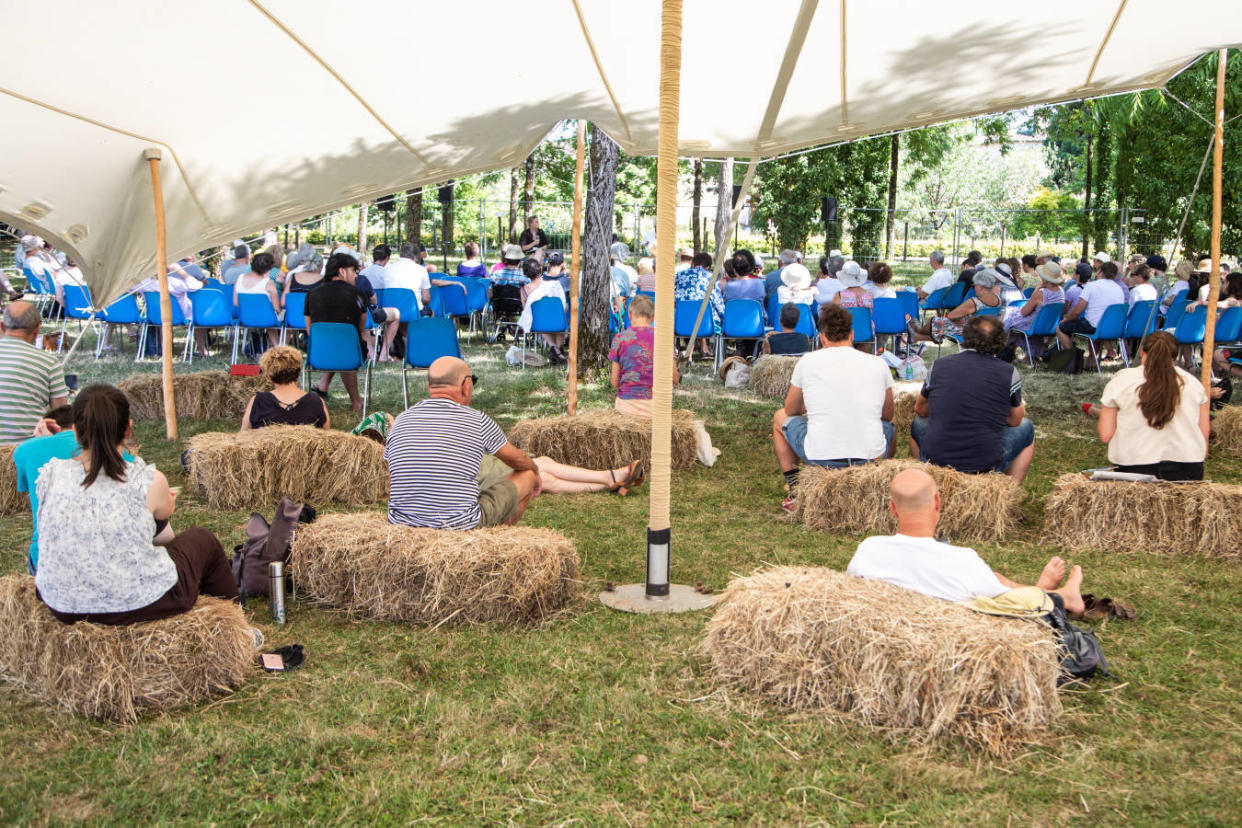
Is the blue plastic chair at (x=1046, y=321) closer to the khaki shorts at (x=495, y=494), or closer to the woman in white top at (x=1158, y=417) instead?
the woman in white top at (x=1158, y=417)

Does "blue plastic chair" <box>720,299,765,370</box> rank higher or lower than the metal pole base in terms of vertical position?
higher

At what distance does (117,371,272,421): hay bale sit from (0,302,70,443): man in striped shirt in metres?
3.22

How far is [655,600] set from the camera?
5.08 metres

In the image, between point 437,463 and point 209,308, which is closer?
point 437,463

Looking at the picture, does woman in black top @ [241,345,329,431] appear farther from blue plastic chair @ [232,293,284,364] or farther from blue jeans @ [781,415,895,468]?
blue plastic chair @ [232,293,284,364]

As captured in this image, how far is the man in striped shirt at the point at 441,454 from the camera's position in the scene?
5.12 m

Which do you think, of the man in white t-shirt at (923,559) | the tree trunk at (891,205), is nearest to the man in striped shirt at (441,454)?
the man in white t-shirt at (923,559)

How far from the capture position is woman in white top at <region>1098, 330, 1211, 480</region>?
5.99 metres

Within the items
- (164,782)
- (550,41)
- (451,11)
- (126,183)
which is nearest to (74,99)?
(126,183)

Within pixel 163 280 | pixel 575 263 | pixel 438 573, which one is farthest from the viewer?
pixel 163 280

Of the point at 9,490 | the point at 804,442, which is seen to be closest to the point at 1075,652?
the point at 804,442

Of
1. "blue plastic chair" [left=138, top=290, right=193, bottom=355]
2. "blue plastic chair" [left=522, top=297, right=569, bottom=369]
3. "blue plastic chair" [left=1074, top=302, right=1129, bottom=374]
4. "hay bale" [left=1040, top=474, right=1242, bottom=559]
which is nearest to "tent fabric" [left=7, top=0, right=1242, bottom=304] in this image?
"hay bale" [left=1040, top=474, right=1242, bottom=559]

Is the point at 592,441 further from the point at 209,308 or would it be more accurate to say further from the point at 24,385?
the point at 209,308

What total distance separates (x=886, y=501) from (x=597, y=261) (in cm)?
649
